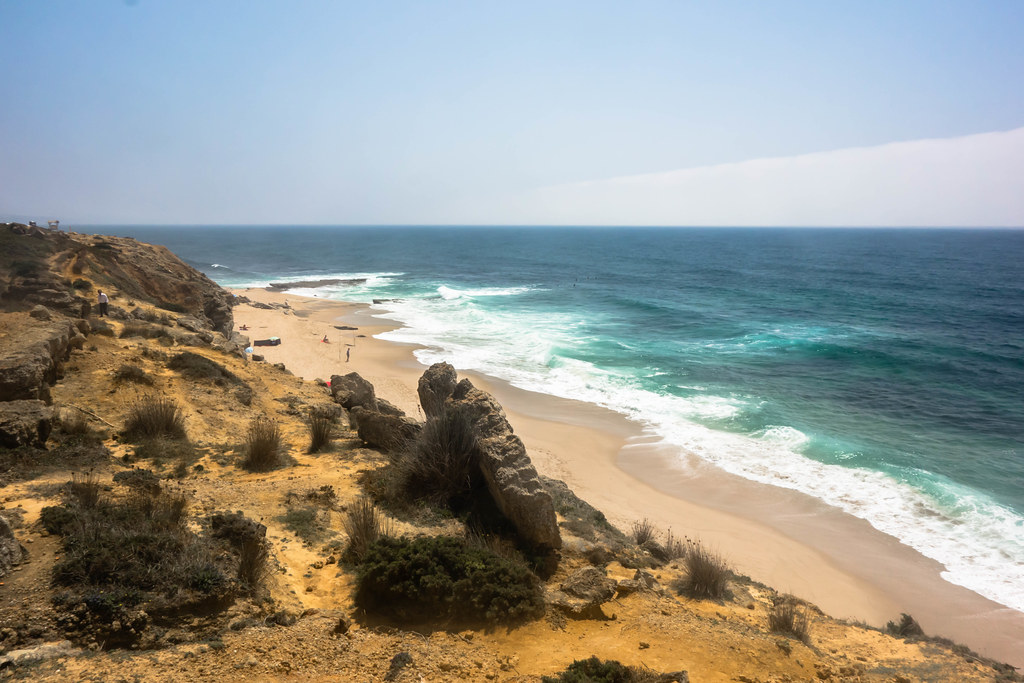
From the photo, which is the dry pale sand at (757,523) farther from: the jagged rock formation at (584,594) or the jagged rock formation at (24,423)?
the jagged rock formation at (24,423)

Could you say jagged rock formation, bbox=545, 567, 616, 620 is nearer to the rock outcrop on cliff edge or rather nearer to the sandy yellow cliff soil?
the sandy yellow cliff soil

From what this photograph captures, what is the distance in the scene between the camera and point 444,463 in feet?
27.1

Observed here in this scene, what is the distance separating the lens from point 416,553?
622 cm

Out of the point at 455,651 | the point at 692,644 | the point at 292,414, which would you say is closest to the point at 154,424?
the point at 292,414

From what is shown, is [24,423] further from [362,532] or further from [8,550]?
[362,532]

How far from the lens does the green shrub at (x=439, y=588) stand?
5914mm

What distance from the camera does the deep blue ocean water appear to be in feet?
49.0

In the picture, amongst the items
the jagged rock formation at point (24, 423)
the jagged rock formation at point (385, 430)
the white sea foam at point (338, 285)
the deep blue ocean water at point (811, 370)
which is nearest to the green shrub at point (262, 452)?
the jagged rock formation at point (385, 430)

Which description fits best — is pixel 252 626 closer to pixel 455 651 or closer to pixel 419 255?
pixel 455 651

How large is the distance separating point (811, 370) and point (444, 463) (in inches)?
969

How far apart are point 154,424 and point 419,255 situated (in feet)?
318

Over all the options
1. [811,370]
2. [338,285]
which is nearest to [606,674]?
[811,370]

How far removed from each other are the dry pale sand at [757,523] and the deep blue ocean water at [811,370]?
0.81 m

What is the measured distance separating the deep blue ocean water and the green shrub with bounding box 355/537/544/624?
1118 cm
